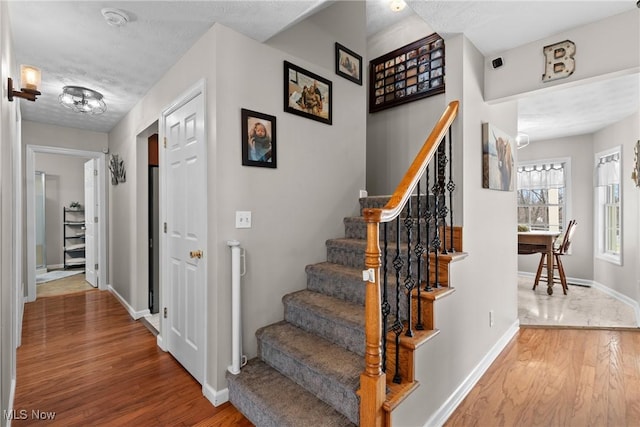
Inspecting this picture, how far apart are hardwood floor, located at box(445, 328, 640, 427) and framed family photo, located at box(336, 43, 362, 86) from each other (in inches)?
107

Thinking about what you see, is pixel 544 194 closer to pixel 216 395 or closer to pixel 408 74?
pixel 408 74

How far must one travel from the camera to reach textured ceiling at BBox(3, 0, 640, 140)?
1.89 m

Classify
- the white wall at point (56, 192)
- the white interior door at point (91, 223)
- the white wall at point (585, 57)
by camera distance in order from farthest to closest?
the white wall at point (56, 192) < the white interior door at point (91, 223) < the white wall at point (585, 57)

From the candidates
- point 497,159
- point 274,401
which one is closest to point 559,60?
point 497,159

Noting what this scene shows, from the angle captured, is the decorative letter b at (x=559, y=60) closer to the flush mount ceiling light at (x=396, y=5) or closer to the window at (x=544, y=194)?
the flush mount ceiling light at (x=396, y=5)

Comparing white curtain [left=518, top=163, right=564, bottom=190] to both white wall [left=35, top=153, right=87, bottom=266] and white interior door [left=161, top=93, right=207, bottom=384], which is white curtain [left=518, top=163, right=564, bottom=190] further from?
white wall [left=35, top=153, right=87, bottom=266]

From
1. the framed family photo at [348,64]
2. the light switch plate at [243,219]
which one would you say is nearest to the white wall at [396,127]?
the framed family photo at [348,64]

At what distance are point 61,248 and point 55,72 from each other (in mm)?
5266

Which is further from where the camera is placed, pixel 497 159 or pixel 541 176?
pixel 541 176

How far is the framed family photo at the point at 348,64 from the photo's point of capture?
2.84 metres

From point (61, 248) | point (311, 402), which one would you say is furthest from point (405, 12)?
point (61, 248)

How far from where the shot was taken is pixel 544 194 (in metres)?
5.75

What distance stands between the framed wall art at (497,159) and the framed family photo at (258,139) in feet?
5.22

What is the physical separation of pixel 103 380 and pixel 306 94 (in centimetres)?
266
